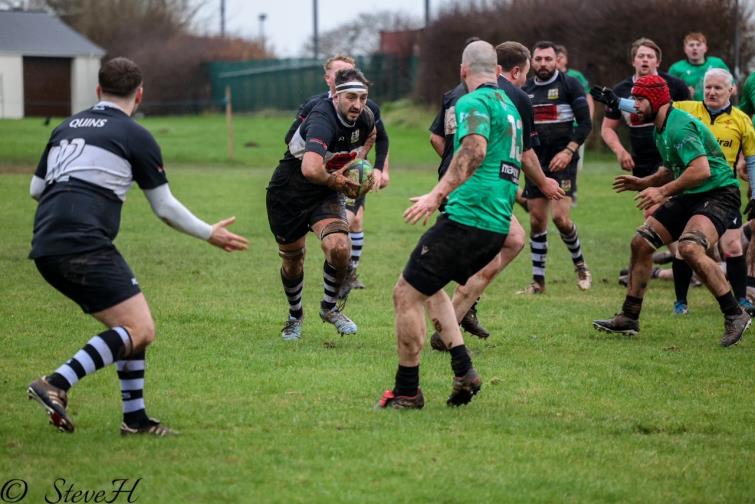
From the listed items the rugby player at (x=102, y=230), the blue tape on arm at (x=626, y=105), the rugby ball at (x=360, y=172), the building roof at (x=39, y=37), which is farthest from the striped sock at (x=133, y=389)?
the building roof at (x=39, y=37)

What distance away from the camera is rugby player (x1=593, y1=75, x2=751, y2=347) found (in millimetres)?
8789

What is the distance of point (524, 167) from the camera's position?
8.27m

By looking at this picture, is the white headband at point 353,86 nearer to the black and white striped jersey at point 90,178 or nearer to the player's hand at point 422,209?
the player's hand at point 422,209

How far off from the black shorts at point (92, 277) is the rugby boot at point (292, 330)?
3156 mm

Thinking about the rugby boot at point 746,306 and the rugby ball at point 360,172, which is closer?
the rugby ball at point 360,172

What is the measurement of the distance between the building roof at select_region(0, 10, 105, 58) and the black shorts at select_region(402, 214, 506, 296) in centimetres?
5485

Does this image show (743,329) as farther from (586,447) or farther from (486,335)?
(586,447)

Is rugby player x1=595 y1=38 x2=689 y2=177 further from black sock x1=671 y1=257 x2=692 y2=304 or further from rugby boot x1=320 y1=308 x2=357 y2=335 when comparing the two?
rugby boot x1=320 y1=308 x2=357 y2=335

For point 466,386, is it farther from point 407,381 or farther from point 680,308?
point 680,308

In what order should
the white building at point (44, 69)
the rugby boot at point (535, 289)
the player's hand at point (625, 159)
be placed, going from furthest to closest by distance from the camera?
1. the white building at point (44, 69)
2. the rugby boot at point (535, 289)
3. the player's hand at point (625, 159)

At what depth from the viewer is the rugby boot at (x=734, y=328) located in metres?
9.04

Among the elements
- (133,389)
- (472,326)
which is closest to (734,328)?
(472,326)

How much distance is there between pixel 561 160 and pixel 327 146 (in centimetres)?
400

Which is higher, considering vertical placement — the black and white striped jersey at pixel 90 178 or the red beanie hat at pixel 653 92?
the red beanie hat at pixel 653 92
